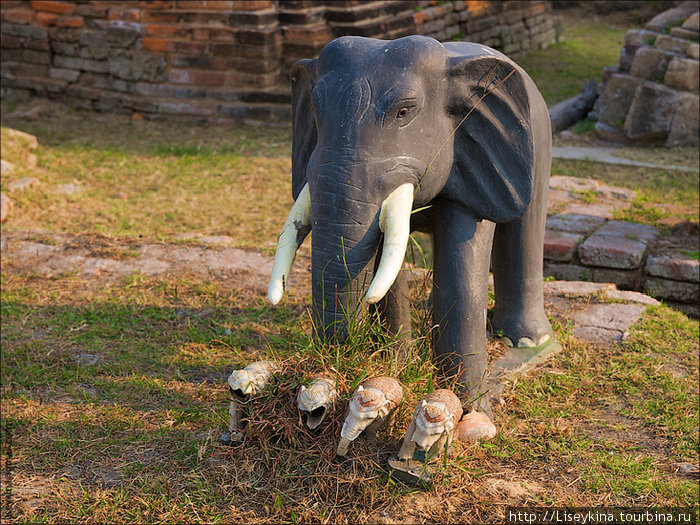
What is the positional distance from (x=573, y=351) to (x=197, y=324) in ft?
6.31

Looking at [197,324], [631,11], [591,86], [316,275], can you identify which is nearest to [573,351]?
[316,275]

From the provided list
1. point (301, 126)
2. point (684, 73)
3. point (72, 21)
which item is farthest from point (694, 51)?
point (72, 21)

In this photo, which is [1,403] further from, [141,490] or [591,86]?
[591,86]

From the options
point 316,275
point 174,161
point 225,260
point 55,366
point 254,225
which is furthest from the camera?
point 174,161

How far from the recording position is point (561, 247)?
514 cm

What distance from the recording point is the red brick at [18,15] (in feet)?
30.5

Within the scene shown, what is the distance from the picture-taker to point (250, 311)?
4324 millimetres

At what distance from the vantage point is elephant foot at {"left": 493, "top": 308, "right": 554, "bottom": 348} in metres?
3.68

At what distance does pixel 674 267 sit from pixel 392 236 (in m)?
2.95

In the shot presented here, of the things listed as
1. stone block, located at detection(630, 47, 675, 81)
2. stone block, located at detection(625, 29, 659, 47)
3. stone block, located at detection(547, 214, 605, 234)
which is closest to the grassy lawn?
stone block, located at detection(547, 214, 605, 234)

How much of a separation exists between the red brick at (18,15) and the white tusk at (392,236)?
8.09 meters

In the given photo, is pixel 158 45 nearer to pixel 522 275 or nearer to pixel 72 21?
pixel 72 21

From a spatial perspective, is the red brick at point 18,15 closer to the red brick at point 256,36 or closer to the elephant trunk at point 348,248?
the red brick at point 256,36

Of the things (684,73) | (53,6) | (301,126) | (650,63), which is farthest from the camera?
(53,6)
